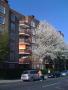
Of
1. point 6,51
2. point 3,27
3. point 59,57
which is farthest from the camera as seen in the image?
point 59,57

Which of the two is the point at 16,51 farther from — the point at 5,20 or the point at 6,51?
the point at 6,51

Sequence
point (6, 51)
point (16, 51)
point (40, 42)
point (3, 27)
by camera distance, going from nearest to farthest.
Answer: point (6, 51), point (3, 27), point (16, 51), point (40, 42)

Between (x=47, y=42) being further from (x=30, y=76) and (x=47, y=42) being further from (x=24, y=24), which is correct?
(x=30, y=76)

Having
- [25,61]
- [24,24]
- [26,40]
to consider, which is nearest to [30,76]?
[25,61]

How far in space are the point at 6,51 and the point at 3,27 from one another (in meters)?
13.7

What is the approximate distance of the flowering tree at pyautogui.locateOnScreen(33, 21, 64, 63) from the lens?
81.2 metres

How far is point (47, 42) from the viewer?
3248 inches

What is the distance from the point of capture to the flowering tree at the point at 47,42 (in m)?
81.2

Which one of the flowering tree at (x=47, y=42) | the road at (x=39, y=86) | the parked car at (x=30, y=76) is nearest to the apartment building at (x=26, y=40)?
the flowering tree at (x=47, y=42)

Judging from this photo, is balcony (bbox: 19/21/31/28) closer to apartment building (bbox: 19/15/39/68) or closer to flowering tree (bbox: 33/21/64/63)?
apartment building (bbox: 19/15/39/68)

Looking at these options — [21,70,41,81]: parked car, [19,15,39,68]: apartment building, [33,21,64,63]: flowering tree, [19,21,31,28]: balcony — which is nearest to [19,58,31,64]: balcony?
[19,15,39,68]: apartment building

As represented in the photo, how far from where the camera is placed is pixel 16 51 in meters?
75.4

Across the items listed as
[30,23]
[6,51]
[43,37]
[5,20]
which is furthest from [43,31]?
[6,51]

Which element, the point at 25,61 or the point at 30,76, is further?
the point at 25,61
